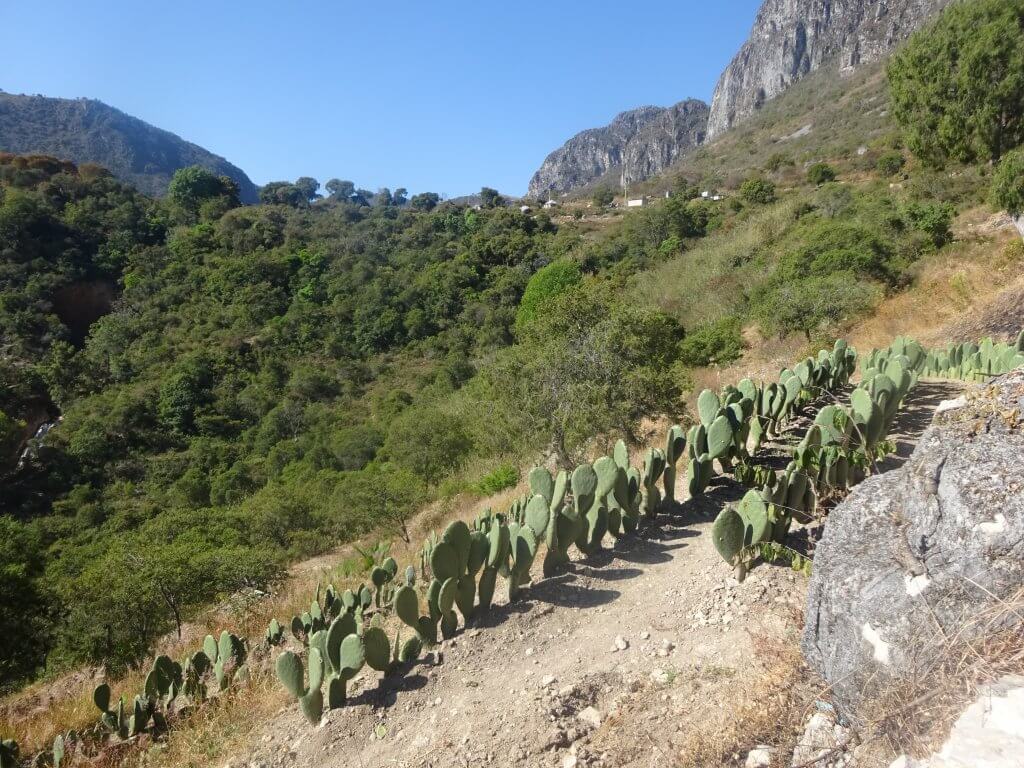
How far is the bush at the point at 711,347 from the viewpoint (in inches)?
540

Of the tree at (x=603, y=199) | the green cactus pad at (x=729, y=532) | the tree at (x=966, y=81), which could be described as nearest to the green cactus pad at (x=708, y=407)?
the green cactus pad at (x=729, y=532)

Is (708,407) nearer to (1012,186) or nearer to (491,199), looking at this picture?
(1012,186)

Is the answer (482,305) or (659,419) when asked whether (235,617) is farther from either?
(482,305)

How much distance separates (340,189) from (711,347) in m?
71.6

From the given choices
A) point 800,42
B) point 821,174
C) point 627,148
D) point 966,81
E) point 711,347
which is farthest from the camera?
point 627,148

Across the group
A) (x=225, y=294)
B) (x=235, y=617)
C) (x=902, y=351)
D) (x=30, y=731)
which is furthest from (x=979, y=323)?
(x=225, y=294)

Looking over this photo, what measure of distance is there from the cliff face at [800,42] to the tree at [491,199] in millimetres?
44759

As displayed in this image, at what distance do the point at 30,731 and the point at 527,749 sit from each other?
12.6 ft

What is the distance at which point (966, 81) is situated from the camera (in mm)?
11258

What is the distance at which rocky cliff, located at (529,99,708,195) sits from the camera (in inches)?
4589

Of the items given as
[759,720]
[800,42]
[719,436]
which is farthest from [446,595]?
[800,42]

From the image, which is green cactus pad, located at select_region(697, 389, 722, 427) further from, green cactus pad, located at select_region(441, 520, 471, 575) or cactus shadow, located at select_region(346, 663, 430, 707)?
cactus shadow, located at select_region(346, 663, 430, 707)

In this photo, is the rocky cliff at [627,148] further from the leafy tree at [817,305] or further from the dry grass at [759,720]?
the dry grass at [759,720]

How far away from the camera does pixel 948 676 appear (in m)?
1.29
